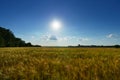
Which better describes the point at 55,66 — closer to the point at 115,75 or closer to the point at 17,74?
the point at 17,74

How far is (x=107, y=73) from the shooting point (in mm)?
6207

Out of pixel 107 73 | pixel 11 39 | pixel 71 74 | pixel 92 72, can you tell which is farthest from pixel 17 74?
pixel 11 39

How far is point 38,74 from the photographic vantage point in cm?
611

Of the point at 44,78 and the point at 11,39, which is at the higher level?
the point at 11,39

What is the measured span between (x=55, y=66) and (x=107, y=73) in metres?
1.96

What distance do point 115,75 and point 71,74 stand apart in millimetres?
1187

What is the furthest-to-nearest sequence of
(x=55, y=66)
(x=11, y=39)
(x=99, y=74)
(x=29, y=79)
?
(x=11, y=39), (x=55, y=66), (x=99, y=74), (x=29, y=79)

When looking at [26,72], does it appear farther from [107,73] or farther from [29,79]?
[107,73]

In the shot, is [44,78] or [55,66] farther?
[55,66]

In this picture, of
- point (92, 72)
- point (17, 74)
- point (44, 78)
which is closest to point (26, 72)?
point (17, 74)

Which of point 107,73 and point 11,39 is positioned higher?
point 11,39

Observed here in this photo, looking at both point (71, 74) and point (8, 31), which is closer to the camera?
point (71, 74)

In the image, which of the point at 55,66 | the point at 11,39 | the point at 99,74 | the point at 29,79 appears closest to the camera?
the point at 29,79

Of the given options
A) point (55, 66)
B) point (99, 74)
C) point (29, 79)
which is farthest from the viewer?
point (55, 66)
